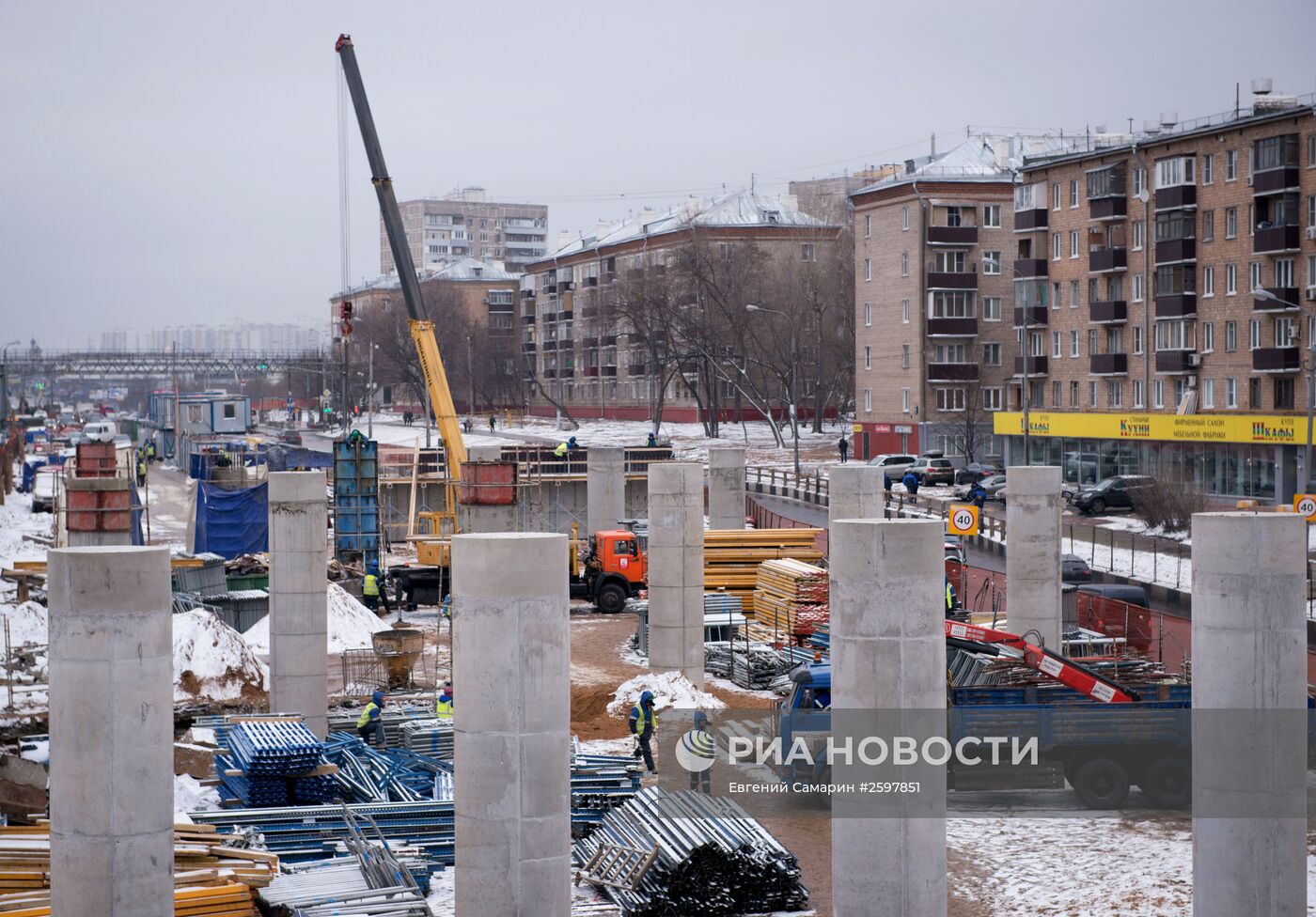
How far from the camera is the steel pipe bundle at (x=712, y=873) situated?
1496 centimetres

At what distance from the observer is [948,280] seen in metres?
73.0

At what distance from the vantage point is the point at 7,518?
5338 centimetres

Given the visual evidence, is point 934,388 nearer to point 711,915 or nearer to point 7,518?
point 7,518

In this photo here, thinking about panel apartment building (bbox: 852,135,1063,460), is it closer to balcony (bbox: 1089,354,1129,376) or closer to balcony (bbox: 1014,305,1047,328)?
balcony (bbox: 1014,305,1047,328)

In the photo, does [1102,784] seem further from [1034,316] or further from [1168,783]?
[1034,316]

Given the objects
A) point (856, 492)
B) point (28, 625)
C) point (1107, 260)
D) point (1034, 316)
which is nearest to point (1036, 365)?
point (1034, 316)

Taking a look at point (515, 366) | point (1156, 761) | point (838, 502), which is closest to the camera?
point (1156, 761)

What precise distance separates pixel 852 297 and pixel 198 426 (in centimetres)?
3996

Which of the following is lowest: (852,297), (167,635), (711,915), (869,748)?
(711,915)

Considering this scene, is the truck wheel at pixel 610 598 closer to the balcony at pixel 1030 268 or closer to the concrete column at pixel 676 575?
the concrete column at pixel 676 575

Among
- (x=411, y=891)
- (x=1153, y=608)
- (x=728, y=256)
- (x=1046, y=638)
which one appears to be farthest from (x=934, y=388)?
(x=411, y=891)

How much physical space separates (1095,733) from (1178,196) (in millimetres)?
41759

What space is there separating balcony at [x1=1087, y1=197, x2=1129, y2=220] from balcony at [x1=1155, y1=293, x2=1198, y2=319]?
407 cm

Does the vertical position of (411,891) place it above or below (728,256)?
below
